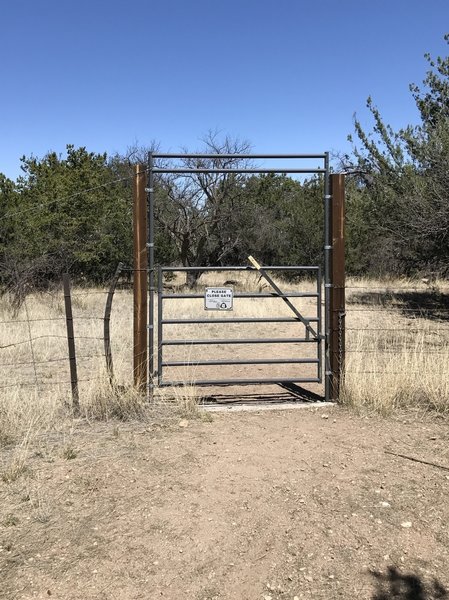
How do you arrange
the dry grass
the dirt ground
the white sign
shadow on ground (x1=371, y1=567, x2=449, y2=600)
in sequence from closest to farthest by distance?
shadow on ground (x1=371, y1=567, x2=449, y2=600)
the dirt ground
the dry grass
the white sign

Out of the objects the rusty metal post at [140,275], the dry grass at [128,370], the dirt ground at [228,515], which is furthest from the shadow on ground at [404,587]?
the rusty metal post at [140,275]

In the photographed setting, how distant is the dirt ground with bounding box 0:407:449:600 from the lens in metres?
2.96

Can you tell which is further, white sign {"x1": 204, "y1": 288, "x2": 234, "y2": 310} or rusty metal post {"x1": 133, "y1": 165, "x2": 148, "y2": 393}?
white sign {"x1": 204, "y1": 288, "x2": 234, "y2": 310}

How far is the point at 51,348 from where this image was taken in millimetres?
9500

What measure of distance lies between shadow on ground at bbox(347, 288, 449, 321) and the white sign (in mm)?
10780

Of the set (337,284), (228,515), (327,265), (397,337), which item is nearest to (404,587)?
(228,515)

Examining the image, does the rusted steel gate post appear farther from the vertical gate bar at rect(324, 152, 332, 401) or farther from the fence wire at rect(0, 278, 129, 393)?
the fence wire at rect(0, 278, 129, 393)

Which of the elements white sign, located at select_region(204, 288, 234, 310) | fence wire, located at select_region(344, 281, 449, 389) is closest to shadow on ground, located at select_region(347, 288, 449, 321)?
fence wire, located at select_region(344, 281, 449, 389)

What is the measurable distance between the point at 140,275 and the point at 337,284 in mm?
2199

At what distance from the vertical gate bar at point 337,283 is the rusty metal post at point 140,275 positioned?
2.10 meters

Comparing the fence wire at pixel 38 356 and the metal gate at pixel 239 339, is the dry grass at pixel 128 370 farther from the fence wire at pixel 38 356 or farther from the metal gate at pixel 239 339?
the metal gate at pixel 239 339

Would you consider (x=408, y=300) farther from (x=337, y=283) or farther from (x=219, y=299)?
(x=219, y=299)

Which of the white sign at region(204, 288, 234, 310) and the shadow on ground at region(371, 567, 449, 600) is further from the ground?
the white sign at region(204, 288, 234, 310)

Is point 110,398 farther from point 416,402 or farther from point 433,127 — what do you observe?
point 433,127
